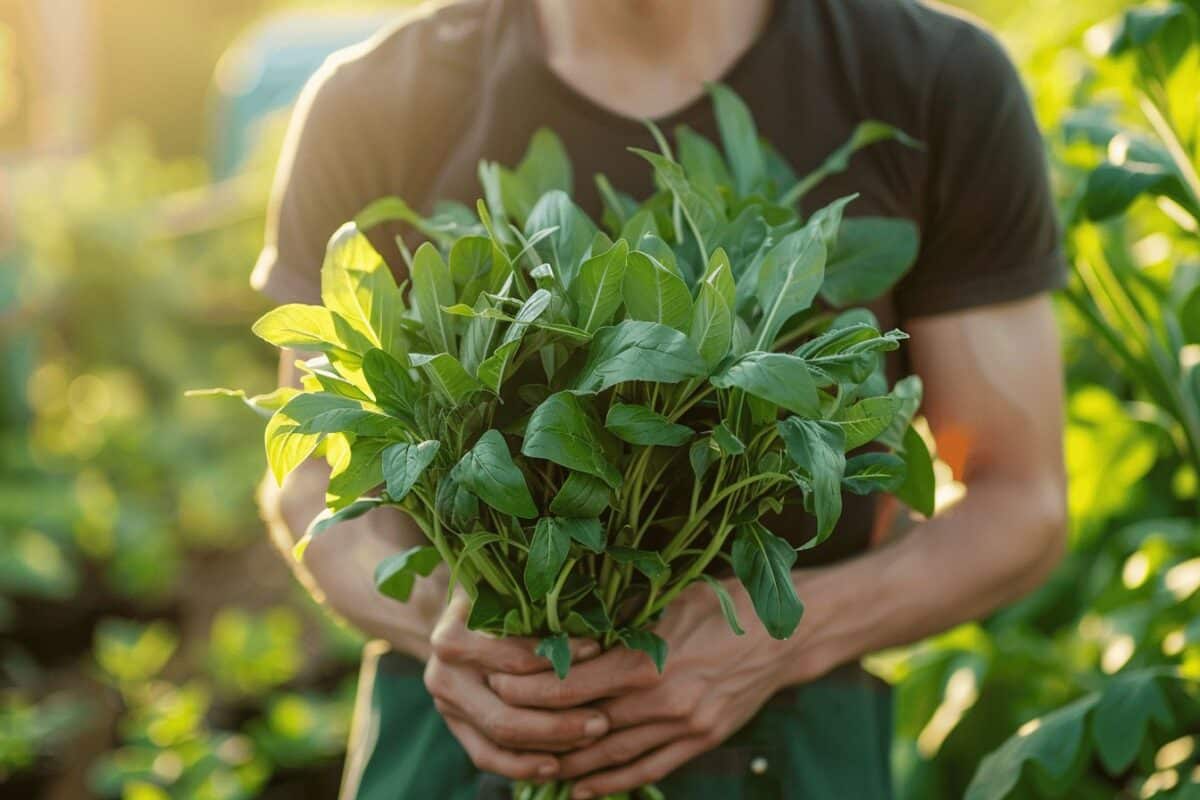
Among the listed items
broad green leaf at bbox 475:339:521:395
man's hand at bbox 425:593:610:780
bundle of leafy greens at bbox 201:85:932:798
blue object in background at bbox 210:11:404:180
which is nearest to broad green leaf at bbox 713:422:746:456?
bundle of leafy greens at bbox 201:85:932:798

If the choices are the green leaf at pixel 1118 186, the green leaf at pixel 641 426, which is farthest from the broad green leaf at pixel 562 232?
the green leaf at pixel 1118 186

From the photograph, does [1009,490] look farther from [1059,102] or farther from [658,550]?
[1059,102]

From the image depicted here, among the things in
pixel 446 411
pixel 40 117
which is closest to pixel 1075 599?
pixel 446 411

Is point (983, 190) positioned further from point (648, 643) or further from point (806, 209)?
point (648, 643)

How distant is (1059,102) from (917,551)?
79 centimetres

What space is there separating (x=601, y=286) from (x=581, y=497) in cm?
11

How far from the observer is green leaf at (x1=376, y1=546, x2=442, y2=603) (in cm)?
79

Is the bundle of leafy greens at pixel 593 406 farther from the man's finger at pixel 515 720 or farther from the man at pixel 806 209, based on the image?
the man at pixel 806 209

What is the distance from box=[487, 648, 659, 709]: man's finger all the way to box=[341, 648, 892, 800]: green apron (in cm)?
13

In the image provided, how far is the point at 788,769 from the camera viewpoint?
0.96 metres

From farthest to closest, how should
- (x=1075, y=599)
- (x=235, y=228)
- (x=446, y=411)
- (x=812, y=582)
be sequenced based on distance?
(x=235, y=228) < (x=1075, y=599) < (x=812, y=582) < (x=446, y=411)

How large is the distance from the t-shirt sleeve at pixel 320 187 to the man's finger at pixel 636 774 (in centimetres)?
41

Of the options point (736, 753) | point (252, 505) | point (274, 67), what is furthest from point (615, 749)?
point (274, 67)

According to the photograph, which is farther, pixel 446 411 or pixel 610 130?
pixel 610 130
